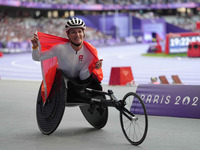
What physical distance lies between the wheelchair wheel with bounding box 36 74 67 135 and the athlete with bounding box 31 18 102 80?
26 centimetres

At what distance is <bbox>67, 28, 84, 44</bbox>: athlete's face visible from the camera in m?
6.46

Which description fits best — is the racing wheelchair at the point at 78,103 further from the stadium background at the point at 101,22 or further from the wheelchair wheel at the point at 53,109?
the stadium background at the point at 101,22

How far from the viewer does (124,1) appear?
8219 cm

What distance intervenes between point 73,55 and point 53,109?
88 centimetres

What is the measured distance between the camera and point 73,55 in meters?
6.63

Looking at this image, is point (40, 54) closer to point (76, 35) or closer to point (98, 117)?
point (76, 35)

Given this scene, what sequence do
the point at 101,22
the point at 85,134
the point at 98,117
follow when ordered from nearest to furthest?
the point at 85,134 < the point at 98,117 < the point at 101,22

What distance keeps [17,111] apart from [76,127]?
8.09ft

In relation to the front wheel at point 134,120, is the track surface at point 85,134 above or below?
below

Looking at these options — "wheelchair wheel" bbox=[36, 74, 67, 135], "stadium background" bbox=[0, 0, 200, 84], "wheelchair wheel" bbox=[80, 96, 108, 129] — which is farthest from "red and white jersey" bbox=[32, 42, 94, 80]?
"stadium background" bbox=[0, 0, 200, 84]

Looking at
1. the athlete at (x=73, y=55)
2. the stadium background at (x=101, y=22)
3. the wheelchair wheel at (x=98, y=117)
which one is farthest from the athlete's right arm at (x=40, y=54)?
the stadium background at (x=101, y=22)

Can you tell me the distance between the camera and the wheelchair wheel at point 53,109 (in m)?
6.41

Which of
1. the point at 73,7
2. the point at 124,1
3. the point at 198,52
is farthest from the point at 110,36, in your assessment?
the point at 198,52

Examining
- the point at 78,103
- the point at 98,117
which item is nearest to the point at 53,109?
the point at 78,103
